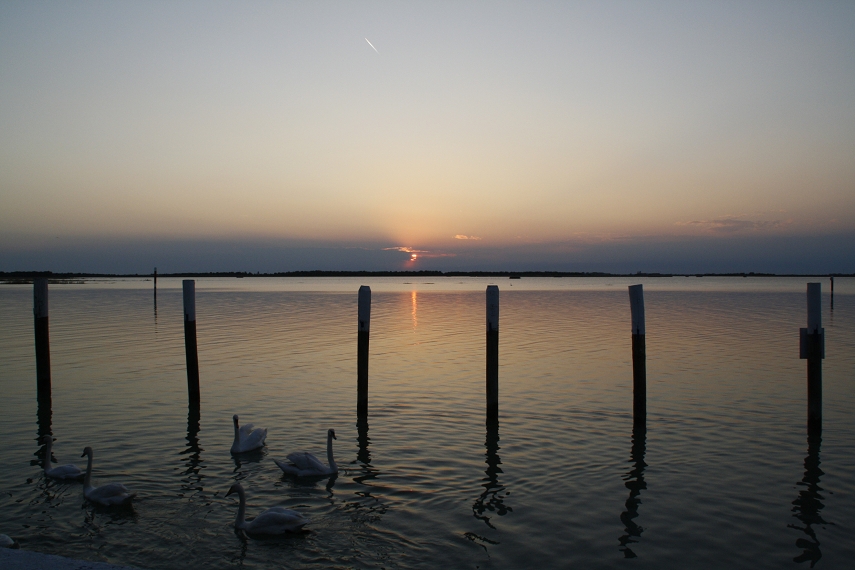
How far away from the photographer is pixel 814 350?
11711 millimetres

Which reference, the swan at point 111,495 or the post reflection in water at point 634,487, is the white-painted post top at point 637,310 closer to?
the post reflection in water at point 634,487

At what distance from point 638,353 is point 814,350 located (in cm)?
313

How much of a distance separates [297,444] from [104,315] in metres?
33.0

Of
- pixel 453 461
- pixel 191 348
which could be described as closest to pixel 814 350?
pixel 453 461

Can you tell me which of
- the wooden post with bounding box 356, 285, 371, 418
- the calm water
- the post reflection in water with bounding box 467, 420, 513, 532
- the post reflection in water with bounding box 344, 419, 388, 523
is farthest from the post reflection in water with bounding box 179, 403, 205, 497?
the post reflection in water with bounding box 467, 420, 513, 532

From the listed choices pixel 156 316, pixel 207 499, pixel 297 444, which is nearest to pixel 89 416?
pixel 297 444

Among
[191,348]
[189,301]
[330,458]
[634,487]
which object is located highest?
[189,301]

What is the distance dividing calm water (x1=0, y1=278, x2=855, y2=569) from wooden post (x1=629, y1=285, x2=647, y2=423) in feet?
1.74

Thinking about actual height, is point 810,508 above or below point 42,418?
below

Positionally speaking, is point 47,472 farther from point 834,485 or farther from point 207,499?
point 834,485

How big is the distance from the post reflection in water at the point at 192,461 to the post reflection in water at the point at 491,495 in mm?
4012

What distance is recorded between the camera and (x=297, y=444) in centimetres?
1177

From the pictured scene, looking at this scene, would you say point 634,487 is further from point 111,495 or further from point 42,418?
point 42,418

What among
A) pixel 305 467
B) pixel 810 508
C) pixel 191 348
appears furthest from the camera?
pixel 191 348
